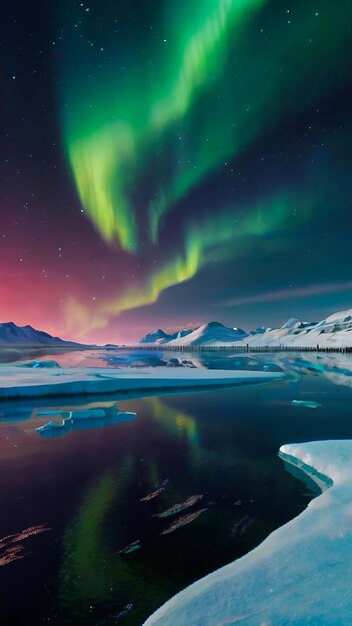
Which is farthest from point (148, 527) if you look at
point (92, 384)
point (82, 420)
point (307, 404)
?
point (92, 384)

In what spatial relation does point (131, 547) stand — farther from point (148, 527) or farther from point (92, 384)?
point (92, 384)

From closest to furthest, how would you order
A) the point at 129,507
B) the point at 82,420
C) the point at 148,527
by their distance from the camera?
A: the point at 148,527, the point at 129,507, the point at 82,420

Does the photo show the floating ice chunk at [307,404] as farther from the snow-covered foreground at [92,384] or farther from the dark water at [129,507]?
the snow-covered foreground at [92,384]

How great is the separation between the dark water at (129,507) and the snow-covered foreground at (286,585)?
0.70 m

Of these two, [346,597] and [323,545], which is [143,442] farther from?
[346,597]

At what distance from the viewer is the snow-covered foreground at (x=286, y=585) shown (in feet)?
12.3

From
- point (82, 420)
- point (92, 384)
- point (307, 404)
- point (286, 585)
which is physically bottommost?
point (307, 404)

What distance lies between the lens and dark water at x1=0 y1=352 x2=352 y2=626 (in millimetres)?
5117

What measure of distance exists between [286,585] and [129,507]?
4332 mm

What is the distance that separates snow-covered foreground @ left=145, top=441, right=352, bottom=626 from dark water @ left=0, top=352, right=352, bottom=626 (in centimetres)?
70

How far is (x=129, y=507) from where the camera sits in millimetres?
7773

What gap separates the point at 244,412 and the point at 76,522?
12992 mm

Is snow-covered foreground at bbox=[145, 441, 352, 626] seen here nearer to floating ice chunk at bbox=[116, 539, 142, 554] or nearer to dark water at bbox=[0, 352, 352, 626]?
dark water at bbox=[0, 352, 352, 626]

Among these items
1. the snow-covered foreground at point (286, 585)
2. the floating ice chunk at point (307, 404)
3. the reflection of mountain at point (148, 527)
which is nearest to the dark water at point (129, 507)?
the reflection of mountain at point (148, 527)
